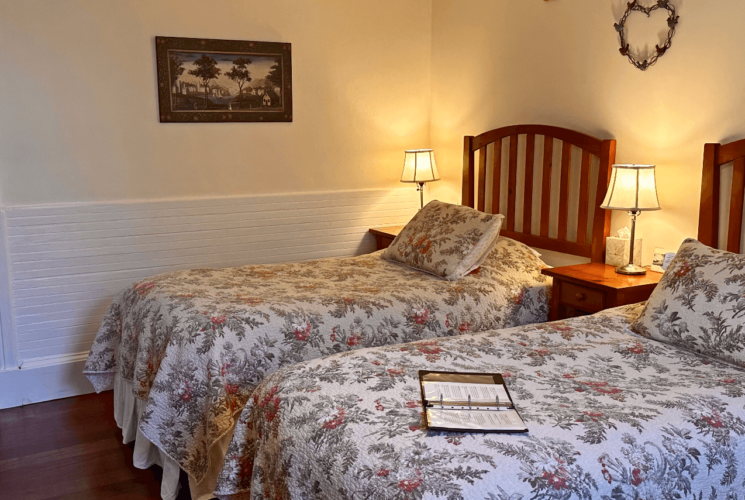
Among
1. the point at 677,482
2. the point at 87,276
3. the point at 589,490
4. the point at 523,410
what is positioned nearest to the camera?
the point at 589,490

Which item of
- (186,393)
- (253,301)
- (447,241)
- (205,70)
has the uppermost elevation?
(205,70)

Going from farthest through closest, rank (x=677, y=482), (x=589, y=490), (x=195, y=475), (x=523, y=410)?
(x=195, y=475) < (x=523, y=410) < (x=677, y=482) < (x=589, y=490)

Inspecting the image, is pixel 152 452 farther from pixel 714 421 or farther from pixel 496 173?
pixel 496 173

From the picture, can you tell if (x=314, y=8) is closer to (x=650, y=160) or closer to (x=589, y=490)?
(x=650, y=160)

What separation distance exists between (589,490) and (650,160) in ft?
6.32

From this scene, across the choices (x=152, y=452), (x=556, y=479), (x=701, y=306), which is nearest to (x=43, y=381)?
(x=152, y=452)

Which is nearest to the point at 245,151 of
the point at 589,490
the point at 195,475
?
the point at 195,475

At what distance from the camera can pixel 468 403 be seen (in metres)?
1.72

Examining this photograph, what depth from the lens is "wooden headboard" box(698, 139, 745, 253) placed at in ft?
8.49

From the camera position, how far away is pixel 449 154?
425 cm

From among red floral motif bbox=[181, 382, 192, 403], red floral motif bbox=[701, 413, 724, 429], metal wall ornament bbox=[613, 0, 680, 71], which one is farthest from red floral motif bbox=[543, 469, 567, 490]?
metal wall ornament bbox=[613, 0, 680, 71]

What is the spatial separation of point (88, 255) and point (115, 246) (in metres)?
0.13

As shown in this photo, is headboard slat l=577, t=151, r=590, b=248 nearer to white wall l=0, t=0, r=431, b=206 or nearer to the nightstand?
the nightstand

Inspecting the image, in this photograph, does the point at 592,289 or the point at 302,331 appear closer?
the point at 302,331
